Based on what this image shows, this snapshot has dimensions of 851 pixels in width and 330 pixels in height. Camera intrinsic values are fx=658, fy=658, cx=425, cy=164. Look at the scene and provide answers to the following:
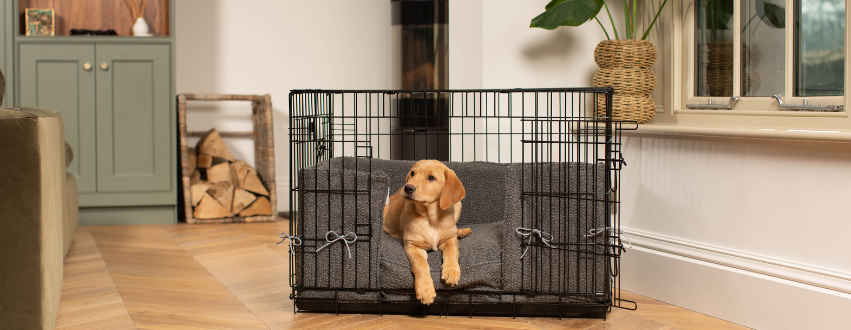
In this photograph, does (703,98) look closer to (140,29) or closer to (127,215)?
(140,29)

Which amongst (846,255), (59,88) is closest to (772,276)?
(846,255)

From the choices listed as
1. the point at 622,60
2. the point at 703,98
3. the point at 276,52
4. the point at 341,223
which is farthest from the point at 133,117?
the point at 703,98

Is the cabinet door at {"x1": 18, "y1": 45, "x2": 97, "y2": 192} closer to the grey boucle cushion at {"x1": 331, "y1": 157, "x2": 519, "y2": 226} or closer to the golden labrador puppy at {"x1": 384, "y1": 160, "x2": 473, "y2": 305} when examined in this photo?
the grey boucle cushion at {"x1": 331, "y1": 157, "x2": 519, "y2": 226}

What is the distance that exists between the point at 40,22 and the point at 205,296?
2414mm

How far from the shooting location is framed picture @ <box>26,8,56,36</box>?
3785 mm

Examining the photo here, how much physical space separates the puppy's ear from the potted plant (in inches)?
29.2

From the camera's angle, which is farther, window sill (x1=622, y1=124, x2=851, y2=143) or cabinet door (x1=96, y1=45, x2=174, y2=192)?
cabinet door (x1=96, y1=45, x2=174, y2=192)

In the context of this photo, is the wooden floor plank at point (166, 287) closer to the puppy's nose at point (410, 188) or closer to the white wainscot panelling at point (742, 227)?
the puppy's nose at point (410, 188)

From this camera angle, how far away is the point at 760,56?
7.39ft

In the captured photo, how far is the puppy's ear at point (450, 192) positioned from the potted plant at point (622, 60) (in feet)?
2.44

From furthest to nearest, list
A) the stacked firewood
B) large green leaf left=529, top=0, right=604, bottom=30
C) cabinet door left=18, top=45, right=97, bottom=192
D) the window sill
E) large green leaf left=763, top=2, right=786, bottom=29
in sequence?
the stacked firewood → cabinet door left=18, top=45, right=97, bottom=192 → large green leaf left=529, top=0, right=604, bottom=30 → large green leaf left=763, top=2, right=786, bottom=29 → the window sill

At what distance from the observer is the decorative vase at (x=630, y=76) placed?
2.49m

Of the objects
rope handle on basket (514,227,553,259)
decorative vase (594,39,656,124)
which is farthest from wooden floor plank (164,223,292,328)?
decorative vase (594,39,656,124)

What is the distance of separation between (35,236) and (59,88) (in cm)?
242
